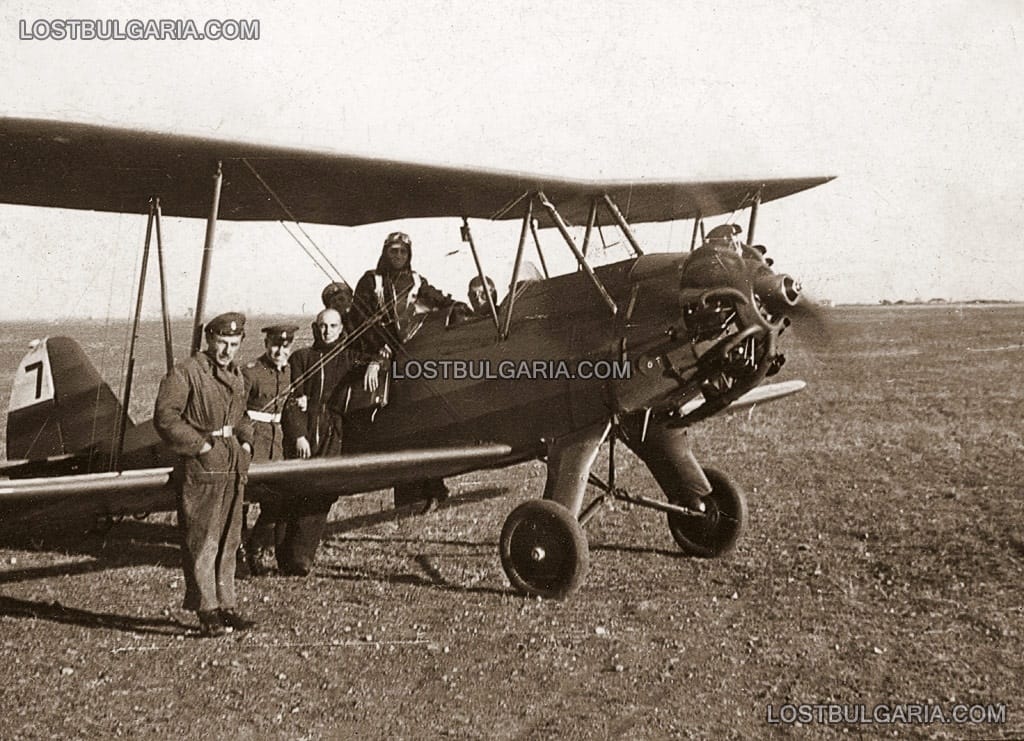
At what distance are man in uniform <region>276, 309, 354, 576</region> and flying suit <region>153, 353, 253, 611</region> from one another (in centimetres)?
125

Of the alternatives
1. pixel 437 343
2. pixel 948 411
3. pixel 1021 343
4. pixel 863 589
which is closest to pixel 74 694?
pixel 437 343

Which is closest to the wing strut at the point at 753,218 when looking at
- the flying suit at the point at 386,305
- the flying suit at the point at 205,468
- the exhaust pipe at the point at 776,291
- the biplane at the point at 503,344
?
the biplane at the point at 503,344

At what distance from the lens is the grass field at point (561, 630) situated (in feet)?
12.3

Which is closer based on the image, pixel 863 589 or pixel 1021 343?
pixel 863 589

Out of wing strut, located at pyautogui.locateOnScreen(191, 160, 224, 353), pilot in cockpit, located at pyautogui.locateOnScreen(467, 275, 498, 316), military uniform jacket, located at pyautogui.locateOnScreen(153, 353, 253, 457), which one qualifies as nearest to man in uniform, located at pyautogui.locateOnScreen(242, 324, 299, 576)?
wing strut, located at pyautogui.locateOnScreen(191, 160, 224, 353)

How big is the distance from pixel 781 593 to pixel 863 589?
19.4 inches

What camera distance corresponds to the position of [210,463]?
4.72 meters

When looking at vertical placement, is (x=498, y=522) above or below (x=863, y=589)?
below

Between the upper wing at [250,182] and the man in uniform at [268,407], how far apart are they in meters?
1.01

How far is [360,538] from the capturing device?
7.42 meters

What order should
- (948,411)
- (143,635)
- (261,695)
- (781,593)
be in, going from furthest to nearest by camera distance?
1. (948,411)
2. (781,593)
3. (143,635)
4. (261,695)

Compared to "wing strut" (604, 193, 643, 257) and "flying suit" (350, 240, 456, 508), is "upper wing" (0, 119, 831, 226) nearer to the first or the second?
"wing strut" (604, 193, 643, 257)

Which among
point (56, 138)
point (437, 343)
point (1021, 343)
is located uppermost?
point (56, 138)

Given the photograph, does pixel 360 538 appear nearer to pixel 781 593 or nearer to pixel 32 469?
pixel 32 469
